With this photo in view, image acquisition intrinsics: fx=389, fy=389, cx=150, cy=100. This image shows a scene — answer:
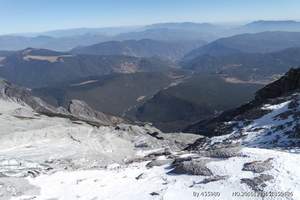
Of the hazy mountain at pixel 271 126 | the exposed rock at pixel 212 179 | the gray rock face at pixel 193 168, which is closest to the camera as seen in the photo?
the exposed rock at pixel 212 179

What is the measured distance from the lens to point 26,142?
195 feet

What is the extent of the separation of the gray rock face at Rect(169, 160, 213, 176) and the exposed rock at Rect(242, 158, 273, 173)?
2.51 metres

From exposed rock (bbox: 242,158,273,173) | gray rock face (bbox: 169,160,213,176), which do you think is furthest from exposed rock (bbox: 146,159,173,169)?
exposed rock (bbox: 242,158,273,173)

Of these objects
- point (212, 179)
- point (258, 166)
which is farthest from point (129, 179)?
point (258, 166)

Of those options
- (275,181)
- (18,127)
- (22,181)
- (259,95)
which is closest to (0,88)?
(18,127)

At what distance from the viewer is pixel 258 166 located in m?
25.9

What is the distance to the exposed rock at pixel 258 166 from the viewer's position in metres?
25.4

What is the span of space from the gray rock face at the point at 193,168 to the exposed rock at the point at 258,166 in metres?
2.51

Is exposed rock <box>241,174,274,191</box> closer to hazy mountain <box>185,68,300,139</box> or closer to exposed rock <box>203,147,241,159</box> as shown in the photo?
exposed rock <box>203,147,241,159</box>

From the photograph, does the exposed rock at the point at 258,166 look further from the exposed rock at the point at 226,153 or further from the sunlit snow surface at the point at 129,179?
the exposed rock at the point at 226,153

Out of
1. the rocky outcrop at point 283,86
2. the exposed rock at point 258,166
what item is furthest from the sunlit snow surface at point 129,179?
the rocky outcrop at point 283,86

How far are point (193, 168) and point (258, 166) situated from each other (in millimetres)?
4569

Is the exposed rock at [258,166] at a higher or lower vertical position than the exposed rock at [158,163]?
higher

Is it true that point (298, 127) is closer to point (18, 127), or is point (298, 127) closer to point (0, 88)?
point (18, 127)
